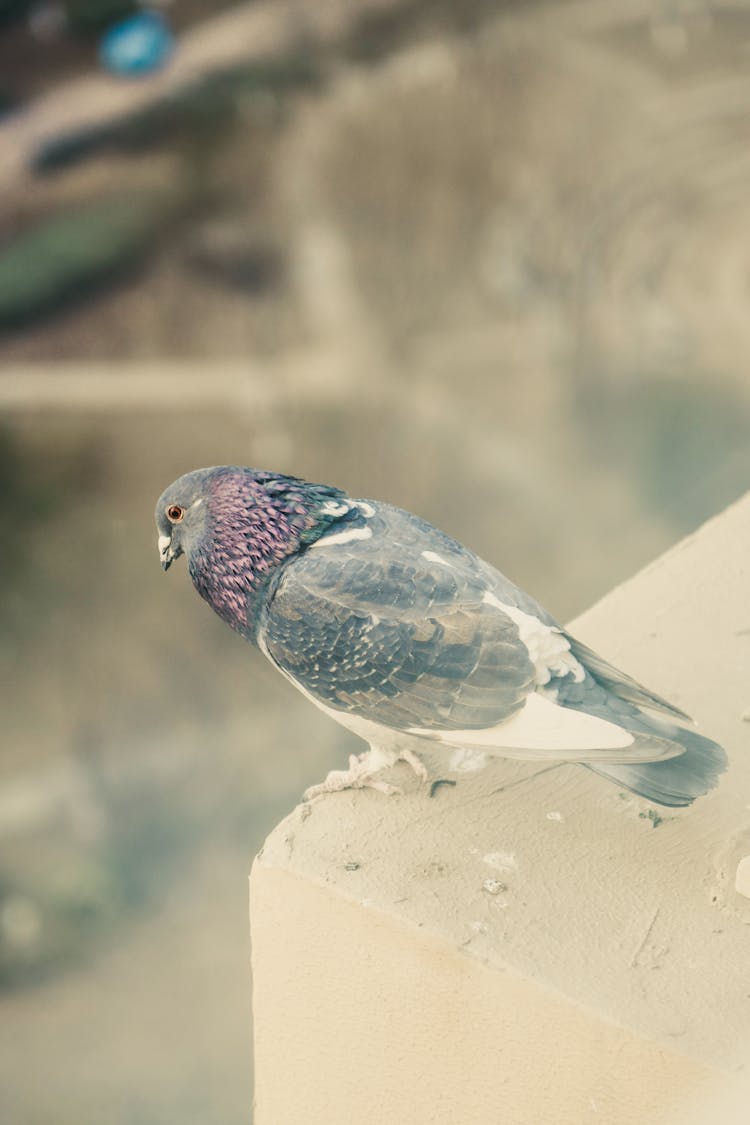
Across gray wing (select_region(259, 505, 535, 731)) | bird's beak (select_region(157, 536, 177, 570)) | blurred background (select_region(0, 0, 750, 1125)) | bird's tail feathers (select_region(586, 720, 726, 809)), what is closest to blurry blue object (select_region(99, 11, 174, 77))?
blurred background (select_region(0, 0, 750, 1125))

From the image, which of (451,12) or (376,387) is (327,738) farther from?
(451,12)

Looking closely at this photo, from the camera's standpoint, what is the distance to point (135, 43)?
3031 mm

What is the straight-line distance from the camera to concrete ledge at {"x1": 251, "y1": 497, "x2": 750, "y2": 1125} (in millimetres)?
1256

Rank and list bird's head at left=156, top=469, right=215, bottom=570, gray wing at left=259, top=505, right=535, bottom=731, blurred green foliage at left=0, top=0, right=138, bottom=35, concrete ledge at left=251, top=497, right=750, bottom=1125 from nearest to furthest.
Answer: concrete ledge at left=251, top=497, right=750, bottom=1125
gray wing at left=259, top=505, right=535, bottom=731
bird's head at left=156, top=469, right=215, bottom=570
blurred green foliage at left=0, top=0, right=138, bottom=35

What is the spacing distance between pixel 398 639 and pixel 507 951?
0.34 meters

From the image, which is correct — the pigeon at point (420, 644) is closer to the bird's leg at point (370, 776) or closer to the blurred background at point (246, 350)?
the bird's leg at point (370, 776)

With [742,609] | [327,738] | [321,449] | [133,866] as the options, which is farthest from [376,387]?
[742,609]

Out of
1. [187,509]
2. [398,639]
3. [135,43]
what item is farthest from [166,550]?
[135,43]

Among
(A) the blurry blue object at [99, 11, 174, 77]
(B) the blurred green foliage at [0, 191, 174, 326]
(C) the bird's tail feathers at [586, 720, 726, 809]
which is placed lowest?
(C) the bird's tail feathers at [586, 720, 726, 809]

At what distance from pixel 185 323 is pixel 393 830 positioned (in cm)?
201

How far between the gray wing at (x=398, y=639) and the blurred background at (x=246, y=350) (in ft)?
6.14

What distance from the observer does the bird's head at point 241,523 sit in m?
1.43

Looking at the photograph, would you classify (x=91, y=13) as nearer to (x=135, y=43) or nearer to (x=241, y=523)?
(x=135, y=43)

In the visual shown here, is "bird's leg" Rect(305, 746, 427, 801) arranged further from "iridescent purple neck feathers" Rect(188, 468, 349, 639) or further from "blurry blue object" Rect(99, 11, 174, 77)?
"blurry blue object" Rect(99, 11, 174, 77)
